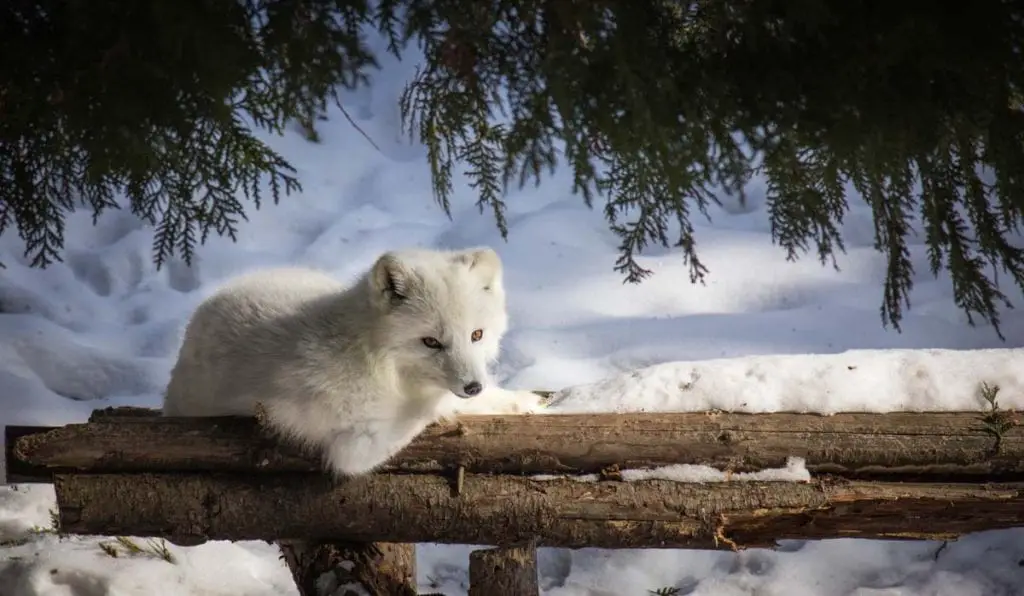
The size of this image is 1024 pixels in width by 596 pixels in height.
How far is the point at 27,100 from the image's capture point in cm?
193

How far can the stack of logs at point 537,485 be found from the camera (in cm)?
300

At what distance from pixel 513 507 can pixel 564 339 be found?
2.62 meters

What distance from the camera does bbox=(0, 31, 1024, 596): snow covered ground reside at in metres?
3.41

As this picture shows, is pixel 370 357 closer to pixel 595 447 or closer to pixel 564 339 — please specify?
pixel 595 447

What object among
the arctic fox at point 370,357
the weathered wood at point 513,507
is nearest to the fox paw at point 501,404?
the arctic fox at point 370,357

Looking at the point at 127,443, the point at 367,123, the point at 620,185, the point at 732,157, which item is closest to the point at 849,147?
the point at 732,157

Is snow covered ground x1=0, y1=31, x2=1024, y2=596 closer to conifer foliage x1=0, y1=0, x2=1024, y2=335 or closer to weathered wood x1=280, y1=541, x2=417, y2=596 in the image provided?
weathered wood x1=280, y1=541, x2=417, y2=596

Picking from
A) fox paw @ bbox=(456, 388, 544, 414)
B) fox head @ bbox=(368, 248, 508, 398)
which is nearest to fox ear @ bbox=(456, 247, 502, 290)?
fox head @ bbox=(368, 248, 508, 398)

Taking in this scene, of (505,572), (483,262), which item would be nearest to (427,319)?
(483,262)

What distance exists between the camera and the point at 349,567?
3154 millimetres

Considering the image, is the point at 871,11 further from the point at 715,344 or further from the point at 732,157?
Result: the point at 715,344

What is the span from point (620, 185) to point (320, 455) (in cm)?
129

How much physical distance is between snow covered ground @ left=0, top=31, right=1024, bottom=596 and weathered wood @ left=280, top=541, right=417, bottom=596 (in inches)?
31.3

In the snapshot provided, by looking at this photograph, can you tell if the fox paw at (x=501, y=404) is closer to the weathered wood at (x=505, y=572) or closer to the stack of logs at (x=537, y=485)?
the stack of logs at (x=537, y=485)
